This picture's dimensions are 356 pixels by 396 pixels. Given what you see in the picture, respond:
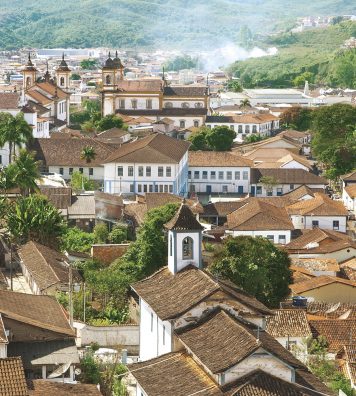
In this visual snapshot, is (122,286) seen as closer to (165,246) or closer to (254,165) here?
(165,246)

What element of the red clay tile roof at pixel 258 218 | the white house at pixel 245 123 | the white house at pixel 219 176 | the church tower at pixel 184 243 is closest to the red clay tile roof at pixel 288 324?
the church tower at pixel 184 243

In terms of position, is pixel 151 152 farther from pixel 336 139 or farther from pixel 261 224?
pixel 336 139

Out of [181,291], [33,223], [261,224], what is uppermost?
[181,291]

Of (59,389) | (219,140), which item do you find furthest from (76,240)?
(219,140)

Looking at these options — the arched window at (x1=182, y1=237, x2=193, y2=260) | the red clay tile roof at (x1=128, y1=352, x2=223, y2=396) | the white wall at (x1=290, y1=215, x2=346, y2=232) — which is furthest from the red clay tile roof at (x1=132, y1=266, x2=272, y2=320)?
the white wall at (x1=290, y1=215, x2=346, y2=232)

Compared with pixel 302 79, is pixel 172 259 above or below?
above

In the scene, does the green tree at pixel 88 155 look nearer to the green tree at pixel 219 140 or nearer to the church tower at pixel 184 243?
the green tree at pixel 219 140
